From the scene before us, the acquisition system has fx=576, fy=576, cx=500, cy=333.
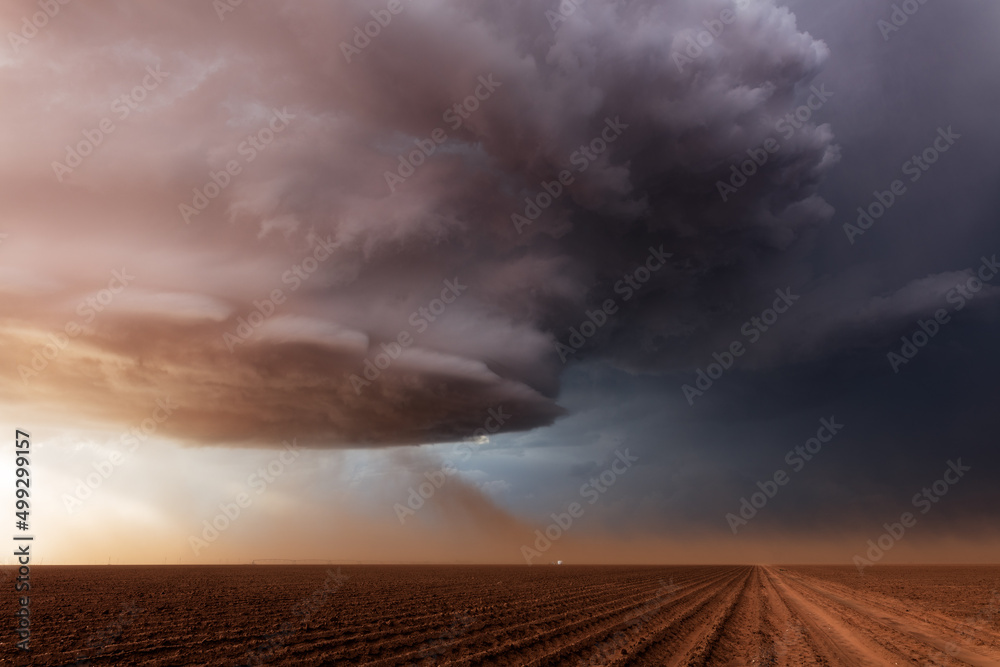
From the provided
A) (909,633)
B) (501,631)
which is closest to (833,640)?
(909,633)

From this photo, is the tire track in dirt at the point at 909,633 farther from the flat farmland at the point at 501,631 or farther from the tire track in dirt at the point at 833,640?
the tire track in dirt at the point at 833,640

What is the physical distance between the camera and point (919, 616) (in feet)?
98.5

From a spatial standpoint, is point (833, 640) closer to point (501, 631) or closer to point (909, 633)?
point (909, 633)

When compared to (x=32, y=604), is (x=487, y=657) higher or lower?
higher

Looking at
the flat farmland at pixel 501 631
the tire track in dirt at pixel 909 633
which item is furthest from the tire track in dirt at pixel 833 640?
the tire track in dirt at pixel 909 633

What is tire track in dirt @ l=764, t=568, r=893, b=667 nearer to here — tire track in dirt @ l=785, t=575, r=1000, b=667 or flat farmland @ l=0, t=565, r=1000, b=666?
flat farmland @ l=0, t=565, r=1000, b=666

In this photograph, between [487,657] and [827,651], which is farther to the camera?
[827,651]

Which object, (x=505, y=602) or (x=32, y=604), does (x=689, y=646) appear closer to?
(x=505, y=602)

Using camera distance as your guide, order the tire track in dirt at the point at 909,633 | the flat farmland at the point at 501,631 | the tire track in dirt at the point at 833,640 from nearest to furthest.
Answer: the flat farmland at the point at 501,631 → the tire track in dirt at the point at 833,640 → the tire track in dirt at the point at 909,633

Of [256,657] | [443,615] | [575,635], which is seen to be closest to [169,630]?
[256,657]

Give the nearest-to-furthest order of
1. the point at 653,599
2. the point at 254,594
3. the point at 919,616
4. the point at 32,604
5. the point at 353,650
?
1. the point at 353,650
2. the point at 919,616
3. the point at 32,604
4. the point at 653,599
5. the point at 254,594

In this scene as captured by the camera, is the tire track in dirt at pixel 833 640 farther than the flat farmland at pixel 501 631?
Yes

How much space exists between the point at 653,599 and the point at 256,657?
89.5 ft

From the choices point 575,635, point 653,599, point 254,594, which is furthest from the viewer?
point 254,594
